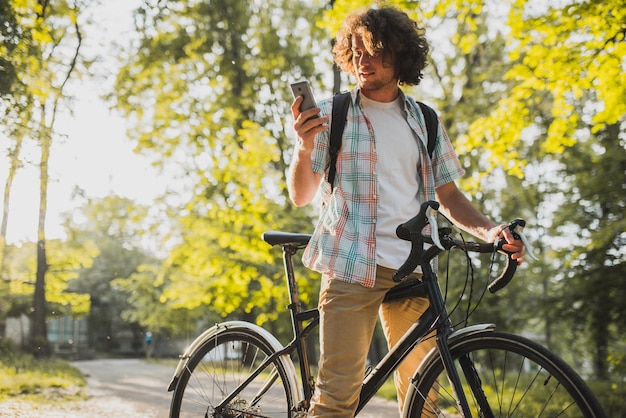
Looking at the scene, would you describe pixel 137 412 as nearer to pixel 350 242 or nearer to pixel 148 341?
pixel 350 242

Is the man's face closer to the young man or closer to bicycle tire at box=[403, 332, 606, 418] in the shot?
the young man

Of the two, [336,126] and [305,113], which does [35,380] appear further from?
[305,113]

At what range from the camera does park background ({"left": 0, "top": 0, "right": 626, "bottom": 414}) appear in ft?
21.6

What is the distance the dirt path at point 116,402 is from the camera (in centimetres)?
513

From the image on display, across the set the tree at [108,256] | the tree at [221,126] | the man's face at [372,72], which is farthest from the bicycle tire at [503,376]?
the tree at [221,126]

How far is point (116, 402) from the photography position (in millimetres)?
6320

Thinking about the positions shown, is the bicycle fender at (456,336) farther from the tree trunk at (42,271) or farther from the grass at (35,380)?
the tree trunk at (42,271)

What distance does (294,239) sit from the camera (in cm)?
259

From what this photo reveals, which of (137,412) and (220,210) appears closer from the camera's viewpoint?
(137,412)

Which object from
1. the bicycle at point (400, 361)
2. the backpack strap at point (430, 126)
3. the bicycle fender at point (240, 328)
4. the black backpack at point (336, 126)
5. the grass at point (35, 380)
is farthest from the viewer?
the grass at point (35, 380)

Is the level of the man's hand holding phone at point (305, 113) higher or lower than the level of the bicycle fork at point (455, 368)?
higher

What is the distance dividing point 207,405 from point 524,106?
5638 mm

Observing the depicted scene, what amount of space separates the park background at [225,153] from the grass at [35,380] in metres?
0.19

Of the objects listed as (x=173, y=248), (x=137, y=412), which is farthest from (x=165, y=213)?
(x=137, y=412)
